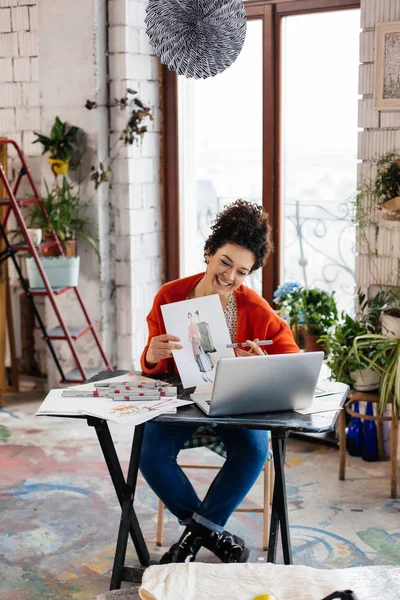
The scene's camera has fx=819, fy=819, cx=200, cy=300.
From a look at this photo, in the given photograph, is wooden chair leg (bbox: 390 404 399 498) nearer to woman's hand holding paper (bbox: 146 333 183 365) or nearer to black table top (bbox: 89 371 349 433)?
black table top (bbox: 89 371 349 433)

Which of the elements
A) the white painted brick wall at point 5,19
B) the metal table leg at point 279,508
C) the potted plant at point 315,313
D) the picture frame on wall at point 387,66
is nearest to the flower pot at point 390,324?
the potted plant at point 315,313

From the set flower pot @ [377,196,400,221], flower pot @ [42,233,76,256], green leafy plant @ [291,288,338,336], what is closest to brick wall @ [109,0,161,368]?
flower pot @ [42,233,76,256]

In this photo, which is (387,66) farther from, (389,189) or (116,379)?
(116,379)

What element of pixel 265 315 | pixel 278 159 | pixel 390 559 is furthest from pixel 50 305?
pixel 390 559

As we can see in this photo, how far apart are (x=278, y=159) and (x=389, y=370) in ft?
4.80

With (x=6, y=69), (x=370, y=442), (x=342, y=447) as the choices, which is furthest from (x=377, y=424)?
(x=6, y=69)

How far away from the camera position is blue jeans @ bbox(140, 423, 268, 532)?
2.74 meters

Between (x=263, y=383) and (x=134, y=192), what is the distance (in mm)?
2562

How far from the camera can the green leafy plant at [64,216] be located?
4.68 meters

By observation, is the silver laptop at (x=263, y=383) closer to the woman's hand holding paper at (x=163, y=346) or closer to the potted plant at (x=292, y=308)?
the woman's hand holding paper at (x=163, y=346)

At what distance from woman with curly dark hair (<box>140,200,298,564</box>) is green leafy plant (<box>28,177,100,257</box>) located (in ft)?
6.02

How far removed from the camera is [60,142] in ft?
15.2

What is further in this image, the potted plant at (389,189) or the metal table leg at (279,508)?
the potted plant at (389,189)

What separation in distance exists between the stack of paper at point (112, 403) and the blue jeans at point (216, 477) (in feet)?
0.78
